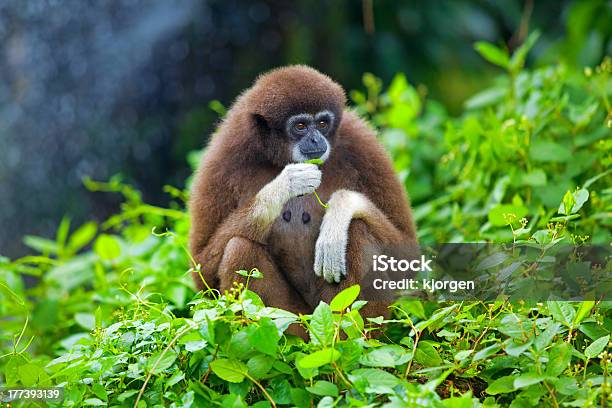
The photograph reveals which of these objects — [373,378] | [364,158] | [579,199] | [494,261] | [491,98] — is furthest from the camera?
[491,98]

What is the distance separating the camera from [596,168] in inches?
282

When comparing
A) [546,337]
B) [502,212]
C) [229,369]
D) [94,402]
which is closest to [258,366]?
[229,369]

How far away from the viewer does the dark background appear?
12.6 meters

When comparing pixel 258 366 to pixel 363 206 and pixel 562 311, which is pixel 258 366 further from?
pixel 363 206

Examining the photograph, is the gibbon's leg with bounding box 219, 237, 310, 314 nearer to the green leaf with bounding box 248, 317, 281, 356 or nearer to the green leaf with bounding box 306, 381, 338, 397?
the green leaf with bounding box 248, 317, 281, 356

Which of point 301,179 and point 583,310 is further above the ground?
point 301,179

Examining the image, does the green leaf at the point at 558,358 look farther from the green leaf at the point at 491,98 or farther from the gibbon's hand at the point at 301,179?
the green leaf at the point at 491,98

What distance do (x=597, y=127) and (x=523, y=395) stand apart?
383cm

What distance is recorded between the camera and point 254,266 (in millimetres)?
5844

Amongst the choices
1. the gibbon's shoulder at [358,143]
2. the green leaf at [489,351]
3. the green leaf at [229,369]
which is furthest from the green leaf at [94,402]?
the gibbon's shoulder at [358,143]

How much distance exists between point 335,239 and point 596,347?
2023mm

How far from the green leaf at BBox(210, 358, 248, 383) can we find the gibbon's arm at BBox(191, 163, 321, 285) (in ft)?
5.34

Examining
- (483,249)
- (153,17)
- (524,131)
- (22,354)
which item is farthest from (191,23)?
(22,354)

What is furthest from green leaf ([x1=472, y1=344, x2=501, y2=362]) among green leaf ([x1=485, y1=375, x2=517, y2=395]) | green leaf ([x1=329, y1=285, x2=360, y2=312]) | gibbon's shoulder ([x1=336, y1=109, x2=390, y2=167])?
gibbon's shoulder ([x1=336, y1=109, x2=390, y2=167])
